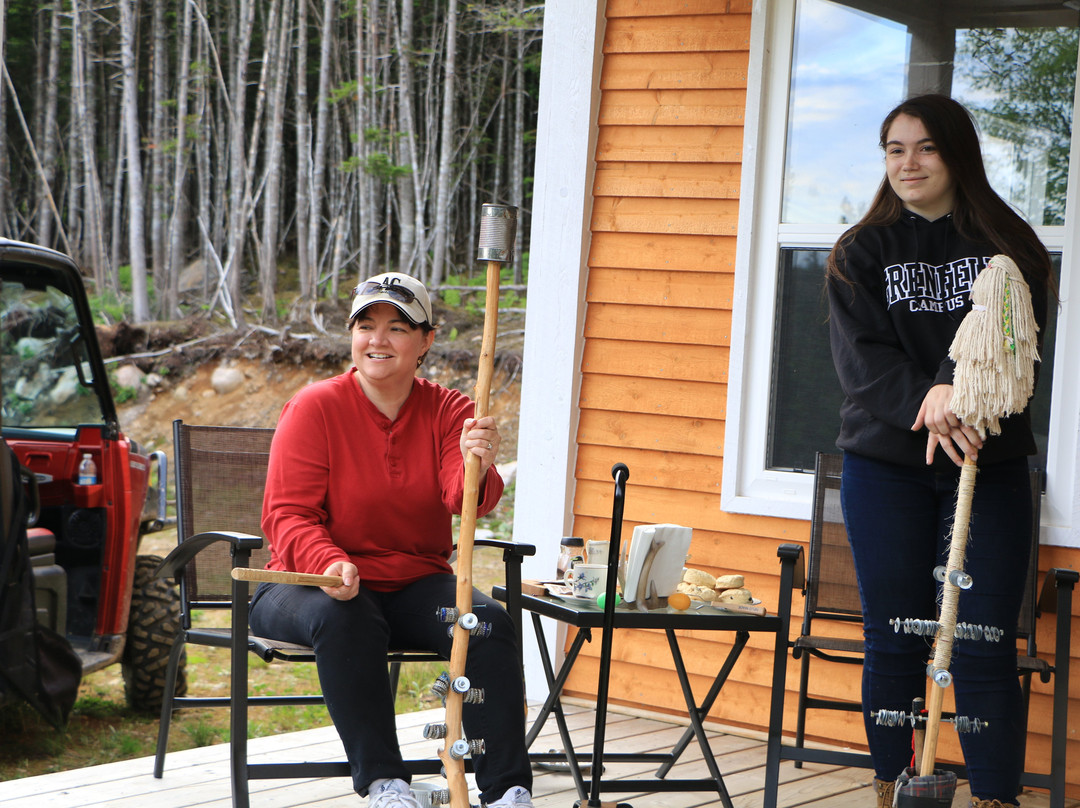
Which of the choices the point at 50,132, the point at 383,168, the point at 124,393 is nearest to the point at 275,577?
the point at 383,168

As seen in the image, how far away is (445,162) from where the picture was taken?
11117 mm

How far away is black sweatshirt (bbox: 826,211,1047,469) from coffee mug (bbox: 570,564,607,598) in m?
0.65

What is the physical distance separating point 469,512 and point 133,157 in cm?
1111

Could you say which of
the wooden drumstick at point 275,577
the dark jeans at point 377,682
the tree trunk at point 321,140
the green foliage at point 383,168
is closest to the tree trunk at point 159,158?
the tree trunk at point 321,140

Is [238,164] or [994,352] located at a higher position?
[238,164]

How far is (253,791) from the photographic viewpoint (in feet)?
8.89

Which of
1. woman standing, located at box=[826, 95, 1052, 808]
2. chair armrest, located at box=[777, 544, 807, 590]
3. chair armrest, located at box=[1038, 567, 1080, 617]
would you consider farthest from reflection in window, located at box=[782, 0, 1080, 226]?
chair armrest, located at box=[777, 544, 807, 590]

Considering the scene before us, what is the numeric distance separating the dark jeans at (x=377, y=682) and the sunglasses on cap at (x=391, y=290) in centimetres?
65

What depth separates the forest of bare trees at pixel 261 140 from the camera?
11.3 meters

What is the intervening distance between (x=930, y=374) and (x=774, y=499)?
1.15 metres

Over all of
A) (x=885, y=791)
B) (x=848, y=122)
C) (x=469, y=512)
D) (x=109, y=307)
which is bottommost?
(x=885, y=791)

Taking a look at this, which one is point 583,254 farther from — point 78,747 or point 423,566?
point 78,747

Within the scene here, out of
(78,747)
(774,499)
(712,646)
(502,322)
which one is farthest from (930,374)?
(502,322)

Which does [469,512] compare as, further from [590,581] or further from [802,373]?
[802,373]
